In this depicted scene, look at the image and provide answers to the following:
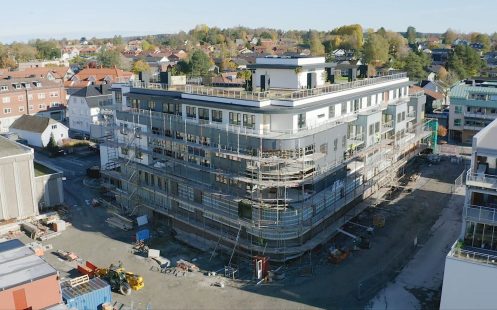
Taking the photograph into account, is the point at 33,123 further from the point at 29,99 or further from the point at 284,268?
the point at 284,268

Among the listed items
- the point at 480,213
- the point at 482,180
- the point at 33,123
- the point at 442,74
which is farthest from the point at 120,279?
the point at 442,74

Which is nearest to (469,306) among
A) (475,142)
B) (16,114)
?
(475,142)

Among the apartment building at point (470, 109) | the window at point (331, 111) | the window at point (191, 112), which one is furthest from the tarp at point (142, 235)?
the apartment building at point (470, 109)

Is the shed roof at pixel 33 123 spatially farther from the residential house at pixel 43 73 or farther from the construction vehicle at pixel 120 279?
the construction vehicle at pixel 120 279

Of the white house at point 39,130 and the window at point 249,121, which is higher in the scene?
the window at point 249,121

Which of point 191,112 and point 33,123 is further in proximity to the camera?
point 33,123

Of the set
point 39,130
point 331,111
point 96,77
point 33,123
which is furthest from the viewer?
point 96,77
